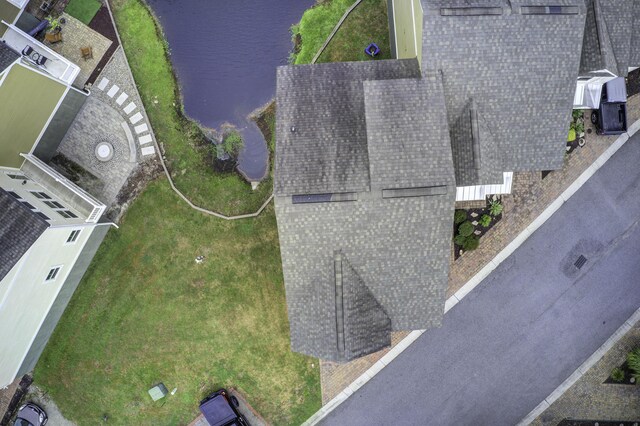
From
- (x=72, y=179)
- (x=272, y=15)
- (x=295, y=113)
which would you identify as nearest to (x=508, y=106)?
(x=295, y=113)

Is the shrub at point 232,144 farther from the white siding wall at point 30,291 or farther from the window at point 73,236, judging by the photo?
the window at point 73,236

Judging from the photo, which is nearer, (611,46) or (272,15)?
(611,46)

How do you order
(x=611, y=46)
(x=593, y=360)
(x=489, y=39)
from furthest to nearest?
(x=593, y=360) < (x=611, y=46) < (x=489, y=39)

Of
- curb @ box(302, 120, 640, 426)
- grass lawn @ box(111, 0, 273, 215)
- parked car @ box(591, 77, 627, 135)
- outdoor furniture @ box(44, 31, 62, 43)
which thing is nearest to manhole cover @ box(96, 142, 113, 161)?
grass lawn @ box(111, 0, 273, 215)

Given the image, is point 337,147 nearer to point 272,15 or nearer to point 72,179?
point 272,15

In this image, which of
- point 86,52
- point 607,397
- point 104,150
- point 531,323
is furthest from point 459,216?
point 86,52

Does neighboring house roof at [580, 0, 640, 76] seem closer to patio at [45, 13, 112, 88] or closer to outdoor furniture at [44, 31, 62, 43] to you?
patio at [45, 13, 112, 88]
